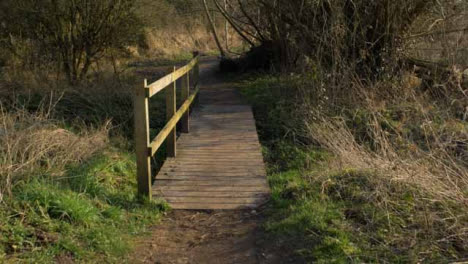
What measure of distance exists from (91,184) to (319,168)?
2.84 meters

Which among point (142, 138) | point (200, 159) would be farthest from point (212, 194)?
point (200, 159)

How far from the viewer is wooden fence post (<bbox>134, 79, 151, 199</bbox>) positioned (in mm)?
5332

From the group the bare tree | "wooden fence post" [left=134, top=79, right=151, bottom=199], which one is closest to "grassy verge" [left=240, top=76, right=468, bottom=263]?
"wooden fence post" [left=134, top=79, right=151, bottom=199]

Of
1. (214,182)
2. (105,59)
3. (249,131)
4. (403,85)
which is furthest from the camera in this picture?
(105,59)

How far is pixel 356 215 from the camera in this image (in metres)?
4.94

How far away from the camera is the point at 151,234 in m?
5.04

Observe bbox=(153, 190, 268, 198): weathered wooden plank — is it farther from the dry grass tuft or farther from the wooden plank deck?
the dry grass tuft

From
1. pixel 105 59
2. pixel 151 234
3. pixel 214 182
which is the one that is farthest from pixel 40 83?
pixel 151 234

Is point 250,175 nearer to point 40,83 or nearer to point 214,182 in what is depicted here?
point 214,182

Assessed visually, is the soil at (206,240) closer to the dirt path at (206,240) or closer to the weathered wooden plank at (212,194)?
the dirt path at (206,240)

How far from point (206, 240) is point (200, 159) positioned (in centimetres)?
260

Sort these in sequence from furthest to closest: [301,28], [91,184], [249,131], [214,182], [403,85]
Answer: [301,28] → [403,85] → [249,131] → [214,182] → [91,184]

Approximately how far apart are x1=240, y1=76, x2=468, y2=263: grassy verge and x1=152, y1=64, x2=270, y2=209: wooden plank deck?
317mm

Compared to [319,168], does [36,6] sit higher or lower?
higher
